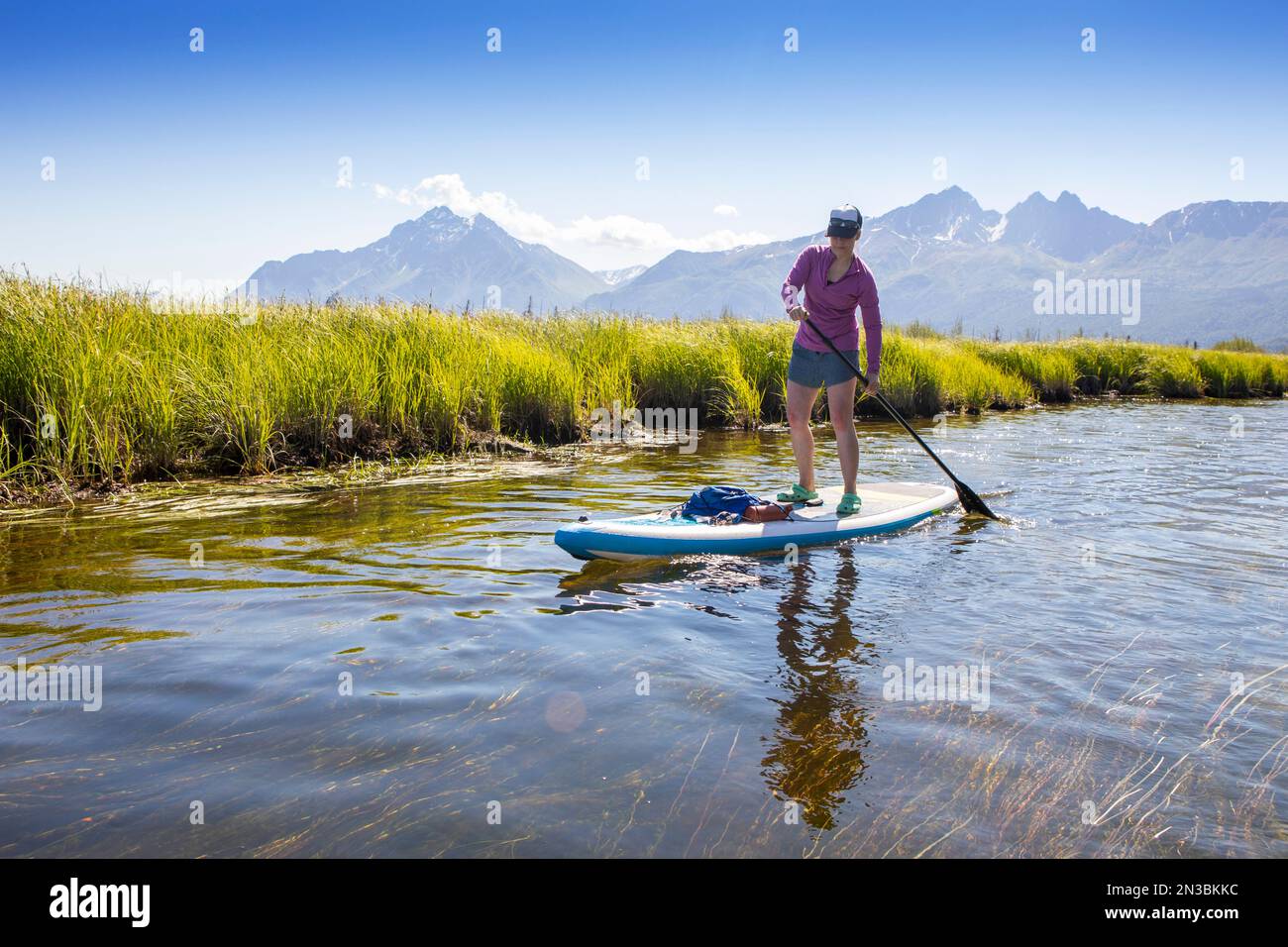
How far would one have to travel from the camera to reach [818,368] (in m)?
7.63

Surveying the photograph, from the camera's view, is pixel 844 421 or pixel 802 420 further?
pixel 802 420

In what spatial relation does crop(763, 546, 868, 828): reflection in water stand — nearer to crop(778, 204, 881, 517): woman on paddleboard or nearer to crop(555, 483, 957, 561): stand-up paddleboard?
crop(555, 483, 957, 561): stand-up paddleboard

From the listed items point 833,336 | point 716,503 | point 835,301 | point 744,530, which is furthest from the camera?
point 833,336

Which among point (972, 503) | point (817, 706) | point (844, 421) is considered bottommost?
point (817, 706)

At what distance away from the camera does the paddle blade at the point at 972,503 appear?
852cm

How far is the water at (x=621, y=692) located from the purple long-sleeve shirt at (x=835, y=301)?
6.17ft

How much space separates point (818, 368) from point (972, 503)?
2.38 m

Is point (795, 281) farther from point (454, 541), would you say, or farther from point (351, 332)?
point (351, 332)

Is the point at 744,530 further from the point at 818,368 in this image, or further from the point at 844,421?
the point at 818,368

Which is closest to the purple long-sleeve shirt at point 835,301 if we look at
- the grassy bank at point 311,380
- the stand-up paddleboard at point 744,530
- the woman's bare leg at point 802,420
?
the woman's bare leg at point 802,420

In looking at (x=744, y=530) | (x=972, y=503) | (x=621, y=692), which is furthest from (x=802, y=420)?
(x=621, y=692)

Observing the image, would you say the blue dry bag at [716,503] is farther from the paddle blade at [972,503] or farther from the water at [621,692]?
the paddle blade at [972,503]
